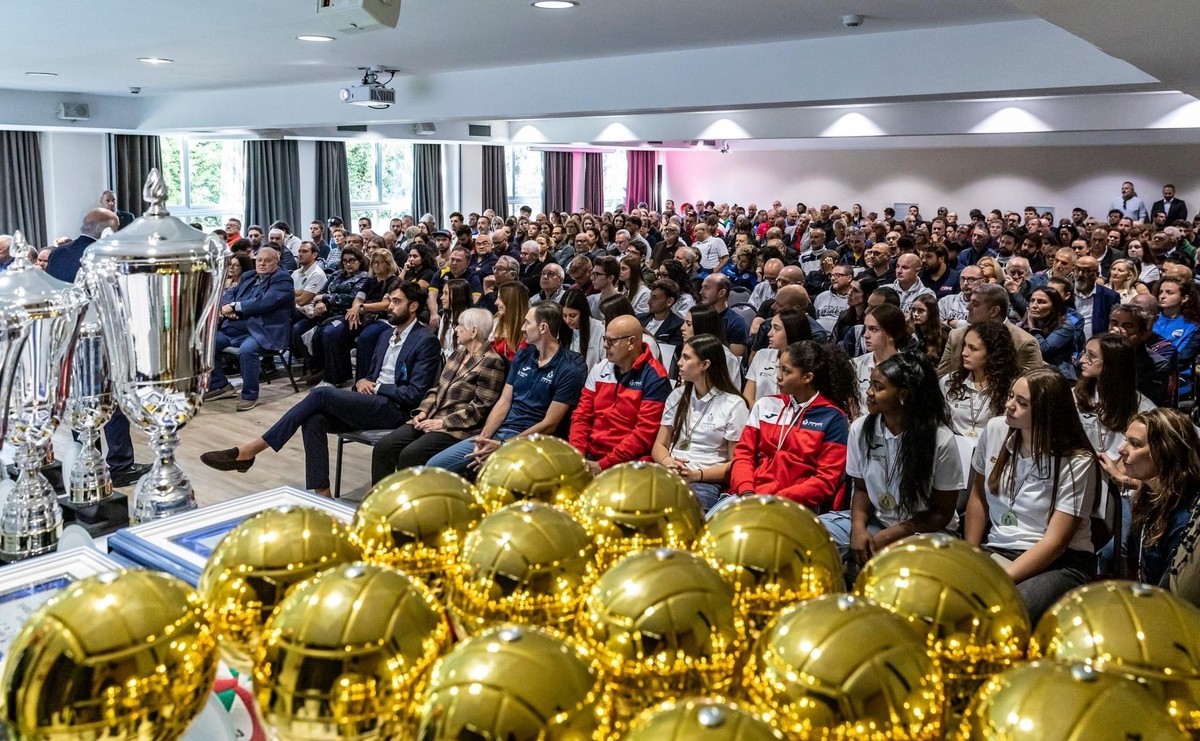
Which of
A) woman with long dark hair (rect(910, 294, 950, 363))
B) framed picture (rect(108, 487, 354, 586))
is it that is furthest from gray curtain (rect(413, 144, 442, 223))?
framed picture (rect(108, 487, 354, 586))

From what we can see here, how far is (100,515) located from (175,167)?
510 inches

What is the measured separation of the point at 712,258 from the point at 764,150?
34.5 ft

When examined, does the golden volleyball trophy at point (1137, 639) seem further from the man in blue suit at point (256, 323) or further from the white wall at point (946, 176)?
the white wall at point (946, 176)

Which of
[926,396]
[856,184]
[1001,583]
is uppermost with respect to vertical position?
[856,184]

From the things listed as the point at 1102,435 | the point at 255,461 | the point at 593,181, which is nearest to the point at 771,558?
the point at 1102,435

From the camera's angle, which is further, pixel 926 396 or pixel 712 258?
pixel 712 258

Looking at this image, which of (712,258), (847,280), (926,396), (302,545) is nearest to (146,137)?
(712,258)

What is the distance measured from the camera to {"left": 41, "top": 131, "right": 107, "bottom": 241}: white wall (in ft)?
38.4

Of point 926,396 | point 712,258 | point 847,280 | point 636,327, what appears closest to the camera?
point 926,396

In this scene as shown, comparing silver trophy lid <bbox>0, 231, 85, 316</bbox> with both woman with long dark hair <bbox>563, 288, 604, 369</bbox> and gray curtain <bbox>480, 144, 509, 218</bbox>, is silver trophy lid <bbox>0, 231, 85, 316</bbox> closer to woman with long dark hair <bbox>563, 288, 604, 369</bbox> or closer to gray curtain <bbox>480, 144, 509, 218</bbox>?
woman with long dark hair <bbox>563, 288, 604, 369</bbox>

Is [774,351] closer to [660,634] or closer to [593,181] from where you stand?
[660,634]

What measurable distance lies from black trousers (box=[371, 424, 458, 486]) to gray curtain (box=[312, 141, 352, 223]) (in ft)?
36.4

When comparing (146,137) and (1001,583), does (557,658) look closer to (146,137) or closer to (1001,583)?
(1001,583)

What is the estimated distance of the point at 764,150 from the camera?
807 inches
